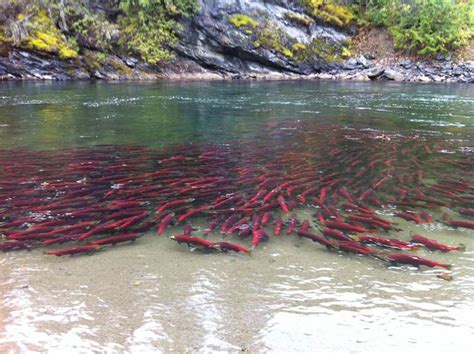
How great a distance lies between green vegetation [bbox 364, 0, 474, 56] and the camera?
39.1 meters

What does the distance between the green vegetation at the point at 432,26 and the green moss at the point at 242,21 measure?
47.7 feet

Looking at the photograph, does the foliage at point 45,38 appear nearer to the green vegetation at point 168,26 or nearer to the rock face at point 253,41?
the green vegetation at point 168,26

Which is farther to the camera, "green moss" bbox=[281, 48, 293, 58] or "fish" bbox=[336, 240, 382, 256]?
"green moss" bbox=[281, 48, 293, 58]

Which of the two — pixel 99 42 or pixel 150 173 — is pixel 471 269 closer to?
pixel 150 173

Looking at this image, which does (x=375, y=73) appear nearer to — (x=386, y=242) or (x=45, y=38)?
(x=45, y=38)

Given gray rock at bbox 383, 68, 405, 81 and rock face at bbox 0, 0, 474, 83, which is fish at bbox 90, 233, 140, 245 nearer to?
rock face at bbox 0, 0, 474, 83

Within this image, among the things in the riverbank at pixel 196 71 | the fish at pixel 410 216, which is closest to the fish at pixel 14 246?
the fish at pixel 410 216

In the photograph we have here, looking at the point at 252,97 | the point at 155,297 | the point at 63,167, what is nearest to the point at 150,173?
the point at 63,167

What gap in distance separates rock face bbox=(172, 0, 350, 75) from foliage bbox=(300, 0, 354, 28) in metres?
1.64

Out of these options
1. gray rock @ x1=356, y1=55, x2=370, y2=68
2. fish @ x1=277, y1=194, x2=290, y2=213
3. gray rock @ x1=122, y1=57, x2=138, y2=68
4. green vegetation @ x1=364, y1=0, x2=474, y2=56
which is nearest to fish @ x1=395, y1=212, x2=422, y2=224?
fish @ x1=277, y1=194, x2=290, y2=213

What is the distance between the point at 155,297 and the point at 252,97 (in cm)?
1951

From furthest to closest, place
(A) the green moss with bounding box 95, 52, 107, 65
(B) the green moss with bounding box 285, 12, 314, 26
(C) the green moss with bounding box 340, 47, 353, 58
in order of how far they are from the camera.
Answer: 1. (B) the green moss with bounding box 285, 12, 314, 26
2. (C) the green moss with bounding box 340, 47, 353, 58
3. (A) the green moss with bounding box 95, 52, 107, 65

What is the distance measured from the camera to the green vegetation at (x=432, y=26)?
39062 mm

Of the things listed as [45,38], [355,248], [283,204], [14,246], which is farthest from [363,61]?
[14,246]
